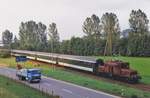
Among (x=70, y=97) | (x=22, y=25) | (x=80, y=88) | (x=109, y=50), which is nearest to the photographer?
(x=70, y=97)

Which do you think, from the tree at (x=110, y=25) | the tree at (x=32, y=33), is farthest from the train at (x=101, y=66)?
the tree at (x=32, y=33)

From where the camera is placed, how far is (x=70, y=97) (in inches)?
1533

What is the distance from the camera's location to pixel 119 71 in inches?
2192

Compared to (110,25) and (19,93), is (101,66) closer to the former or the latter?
(19,93)

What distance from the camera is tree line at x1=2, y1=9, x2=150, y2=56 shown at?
101 meters

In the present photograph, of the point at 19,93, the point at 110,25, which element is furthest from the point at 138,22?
the point at 19,93

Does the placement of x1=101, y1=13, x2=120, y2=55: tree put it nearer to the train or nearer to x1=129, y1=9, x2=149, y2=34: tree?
x1=129, y1=9, x2=149, y2=34: tree

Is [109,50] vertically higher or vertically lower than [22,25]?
lower

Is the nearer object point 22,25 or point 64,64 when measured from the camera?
point 64,64

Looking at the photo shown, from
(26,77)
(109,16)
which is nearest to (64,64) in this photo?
(26,77)

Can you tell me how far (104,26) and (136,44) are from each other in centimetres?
4114

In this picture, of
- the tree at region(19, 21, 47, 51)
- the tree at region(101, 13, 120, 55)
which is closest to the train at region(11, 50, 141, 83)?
the tree at region(101, 13, 120, 55)

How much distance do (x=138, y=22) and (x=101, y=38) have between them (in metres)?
14.2

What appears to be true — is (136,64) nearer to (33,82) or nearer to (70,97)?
(33,82)
